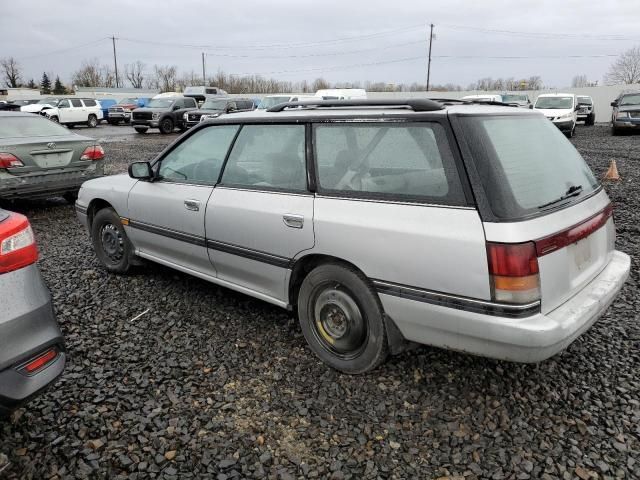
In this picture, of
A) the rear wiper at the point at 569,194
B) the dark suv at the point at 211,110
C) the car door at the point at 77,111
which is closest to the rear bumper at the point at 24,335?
the rear wiper at the point at 569,194

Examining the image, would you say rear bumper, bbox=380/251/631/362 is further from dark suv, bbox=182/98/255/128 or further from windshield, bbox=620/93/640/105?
dark suv, bbox=182/98/255/128

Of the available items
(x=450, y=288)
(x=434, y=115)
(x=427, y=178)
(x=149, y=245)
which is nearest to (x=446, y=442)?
(x=450, y=288)

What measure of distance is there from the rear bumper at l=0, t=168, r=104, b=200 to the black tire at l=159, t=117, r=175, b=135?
697 inches

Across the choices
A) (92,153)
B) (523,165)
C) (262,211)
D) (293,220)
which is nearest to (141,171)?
(262,211)

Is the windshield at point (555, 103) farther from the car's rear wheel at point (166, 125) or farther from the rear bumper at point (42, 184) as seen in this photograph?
the rear bumper at point (42, 184)

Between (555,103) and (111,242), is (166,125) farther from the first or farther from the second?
(111,242)

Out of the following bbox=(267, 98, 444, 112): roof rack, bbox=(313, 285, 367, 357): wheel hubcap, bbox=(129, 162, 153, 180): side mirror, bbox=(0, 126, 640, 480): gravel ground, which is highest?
bbox=(267, 98, 444, 112): roof rack

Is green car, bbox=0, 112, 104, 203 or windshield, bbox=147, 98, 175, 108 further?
windshield, bbox=147, 98, 175, 108

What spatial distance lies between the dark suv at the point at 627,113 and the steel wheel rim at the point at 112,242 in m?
20.4

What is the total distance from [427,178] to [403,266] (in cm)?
50

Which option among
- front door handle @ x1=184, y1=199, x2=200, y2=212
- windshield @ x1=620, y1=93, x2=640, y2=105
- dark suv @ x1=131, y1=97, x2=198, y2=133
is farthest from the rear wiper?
dark suv @ x1=131, y1=97, x2=198, y2=133

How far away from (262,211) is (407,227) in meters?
1.08

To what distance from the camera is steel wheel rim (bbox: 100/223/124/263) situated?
15.0 ft

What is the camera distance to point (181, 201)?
3754mm
